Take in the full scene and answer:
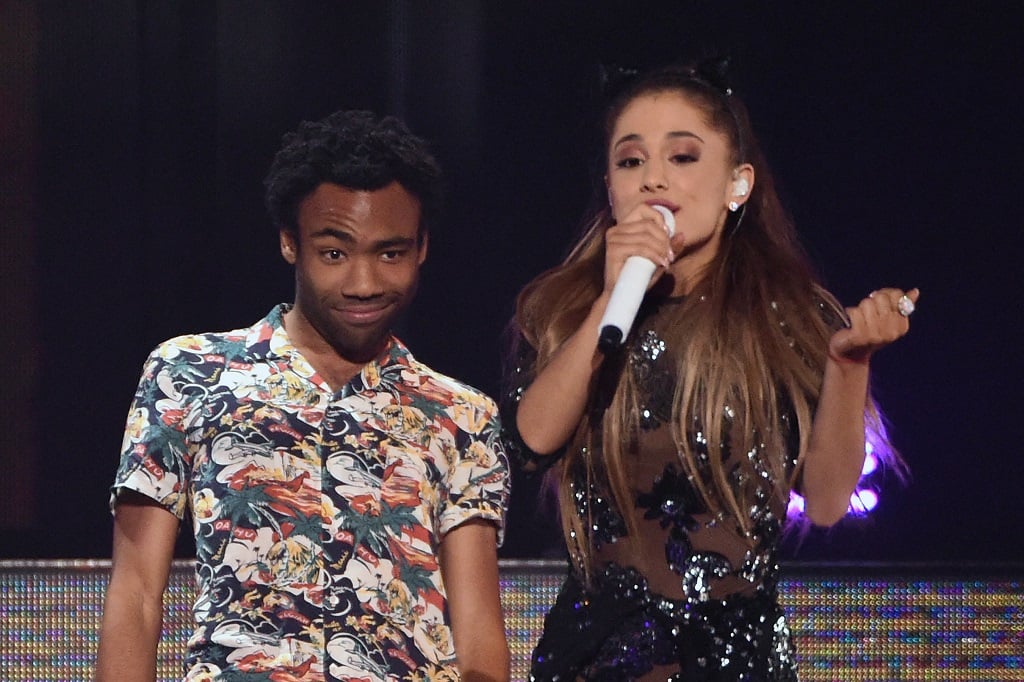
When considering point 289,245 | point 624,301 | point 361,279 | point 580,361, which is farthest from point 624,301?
point 289,245

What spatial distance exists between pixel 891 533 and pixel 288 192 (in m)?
1.60

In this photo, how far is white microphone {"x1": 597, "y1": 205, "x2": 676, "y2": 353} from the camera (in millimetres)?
1489

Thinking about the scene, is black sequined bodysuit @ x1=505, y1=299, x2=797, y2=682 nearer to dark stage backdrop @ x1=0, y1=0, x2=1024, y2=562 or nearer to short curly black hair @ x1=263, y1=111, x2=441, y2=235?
short curly black hair @ x1=263, y1=111, x2=441, y2=235

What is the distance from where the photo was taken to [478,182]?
3.11m

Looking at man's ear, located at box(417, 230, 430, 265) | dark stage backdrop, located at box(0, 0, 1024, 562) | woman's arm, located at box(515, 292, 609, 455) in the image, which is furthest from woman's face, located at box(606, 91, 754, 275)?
dark stage backdrop, located at box(0, 0, 1024, 562)

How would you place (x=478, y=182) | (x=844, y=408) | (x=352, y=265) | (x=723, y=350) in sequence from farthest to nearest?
(x=478, y=182), (x=352, y=265), (x=723, y=350), (x=844, y=408)

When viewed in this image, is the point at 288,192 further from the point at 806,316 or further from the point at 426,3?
the point at 426,3

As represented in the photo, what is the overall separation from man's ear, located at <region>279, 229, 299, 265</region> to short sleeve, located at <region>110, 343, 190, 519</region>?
18 centimetres

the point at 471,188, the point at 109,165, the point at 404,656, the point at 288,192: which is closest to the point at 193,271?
the point at 109,165

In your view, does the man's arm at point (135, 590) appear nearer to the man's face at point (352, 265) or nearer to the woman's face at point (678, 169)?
the man's face at point (352, 265)

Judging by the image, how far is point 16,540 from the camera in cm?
297

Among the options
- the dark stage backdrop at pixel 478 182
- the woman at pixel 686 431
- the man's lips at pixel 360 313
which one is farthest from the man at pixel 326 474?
the dark stage backdrop at pixel 478 182

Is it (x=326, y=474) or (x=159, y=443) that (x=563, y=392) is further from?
(x=159, y=443)

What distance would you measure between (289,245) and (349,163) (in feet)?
0.42
